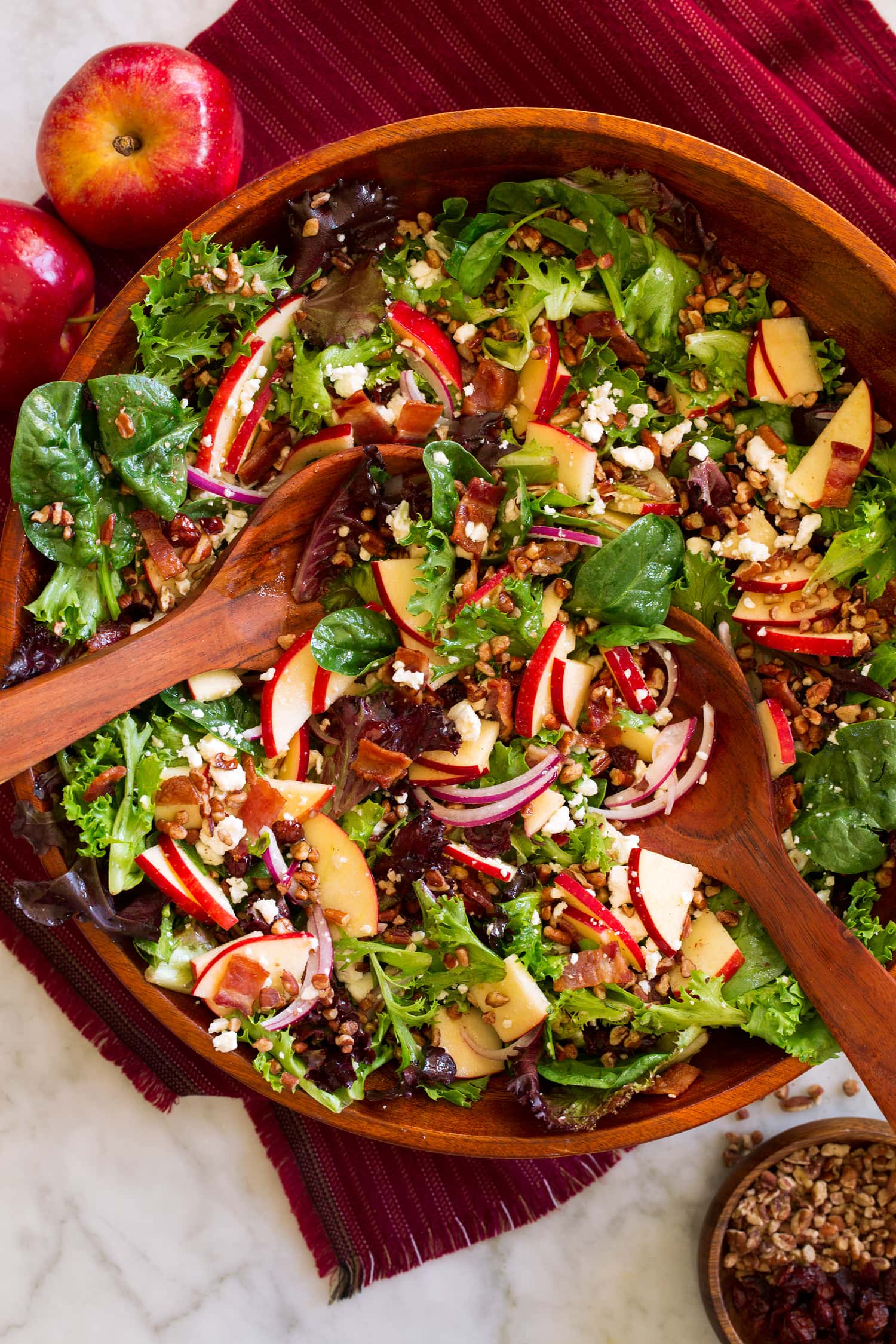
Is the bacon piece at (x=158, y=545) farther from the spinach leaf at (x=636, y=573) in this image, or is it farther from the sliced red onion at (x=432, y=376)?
the spinach leaf at (x=636, y=573)

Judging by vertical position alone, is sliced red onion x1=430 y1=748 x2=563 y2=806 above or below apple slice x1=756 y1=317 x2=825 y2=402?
below

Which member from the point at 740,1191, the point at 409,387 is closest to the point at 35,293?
the point at 409,387

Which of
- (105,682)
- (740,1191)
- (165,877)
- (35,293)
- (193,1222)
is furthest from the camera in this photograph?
(193,1222)

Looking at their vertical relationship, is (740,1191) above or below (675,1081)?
below

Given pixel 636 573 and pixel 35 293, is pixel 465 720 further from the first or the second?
pixel 35 293

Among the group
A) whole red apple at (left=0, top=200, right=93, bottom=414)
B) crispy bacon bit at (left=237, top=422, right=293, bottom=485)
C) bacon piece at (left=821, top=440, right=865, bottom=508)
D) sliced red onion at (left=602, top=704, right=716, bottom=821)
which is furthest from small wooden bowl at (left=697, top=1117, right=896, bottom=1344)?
whole red apple at (left=0, top=200, right=93, bottom=414)

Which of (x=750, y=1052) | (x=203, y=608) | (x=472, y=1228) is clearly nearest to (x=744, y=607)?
(x=750, y=1052)

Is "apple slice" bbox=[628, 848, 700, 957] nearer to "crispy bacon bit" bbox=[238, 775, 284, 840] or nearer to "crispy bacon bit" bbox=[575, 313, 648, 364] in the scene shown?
"crispy bacon bit" bbox=[238, 775, 284, 840]
